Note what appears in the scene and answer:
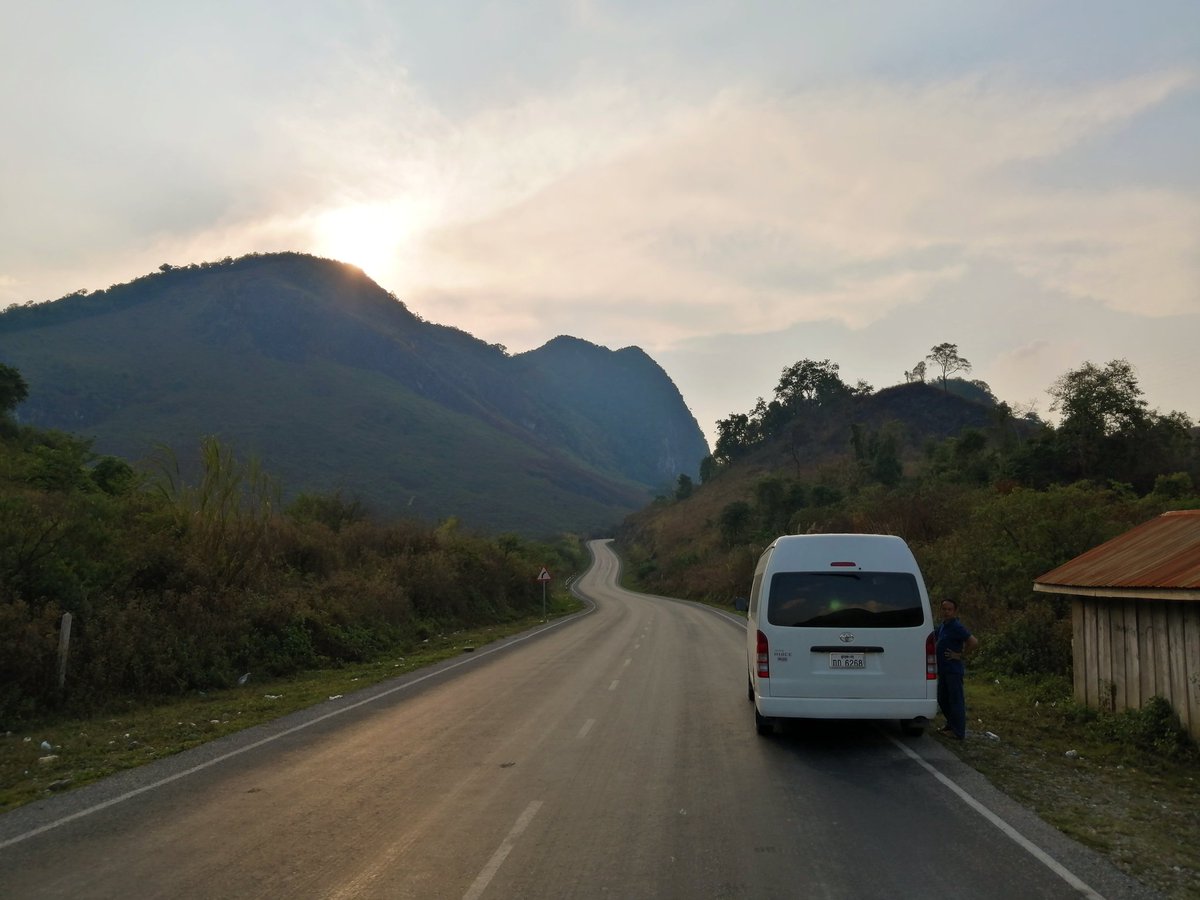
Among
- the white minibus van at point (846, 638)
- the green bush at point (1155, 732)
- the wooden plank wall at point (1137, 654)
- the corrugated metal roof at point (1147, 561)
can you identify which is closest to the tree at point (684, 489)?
the corrugated metal roof at point (1147, 561)

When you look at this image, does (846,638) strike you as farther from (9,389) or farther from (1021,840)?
(9,389)

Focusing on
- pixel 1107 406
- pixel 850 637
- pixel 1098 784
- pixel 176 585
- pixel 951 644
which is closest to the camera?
pixel 1098 784

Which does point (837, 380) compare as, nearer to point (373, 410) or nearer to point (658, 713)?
point (373, 410)

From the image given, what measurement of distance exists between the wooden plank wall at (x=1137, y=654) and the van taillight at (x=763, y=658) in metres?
4.83

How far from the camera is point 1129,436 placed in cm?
3878

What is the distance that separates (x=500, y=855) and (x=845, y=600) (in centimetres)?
537

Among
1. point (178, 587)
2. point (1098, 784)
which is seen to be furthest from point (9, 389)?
point (1098, 784)

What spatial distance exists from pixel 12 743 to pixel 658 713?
28.5 feet

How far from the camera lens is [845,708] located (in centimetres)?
949

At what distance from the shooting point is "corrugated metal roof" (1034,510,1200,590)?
9.88 metres

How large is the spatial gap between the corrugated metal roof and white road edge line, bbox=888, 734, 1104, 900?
356cm

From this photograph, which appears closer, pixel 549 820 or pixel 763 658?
pixel 549 820

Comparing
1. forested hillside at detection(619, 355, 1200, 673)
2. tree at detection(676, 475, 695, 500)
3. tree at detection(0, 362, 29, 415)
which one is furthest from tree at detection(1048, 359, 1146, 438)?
tree at detection(676, 475, 695, 500)

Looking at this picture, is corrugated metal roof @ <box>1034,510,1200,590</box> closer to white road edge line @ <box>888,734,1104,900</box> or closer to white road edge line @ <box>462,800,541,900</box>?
white road edge line @ <box>888,734,1104,900</box>
